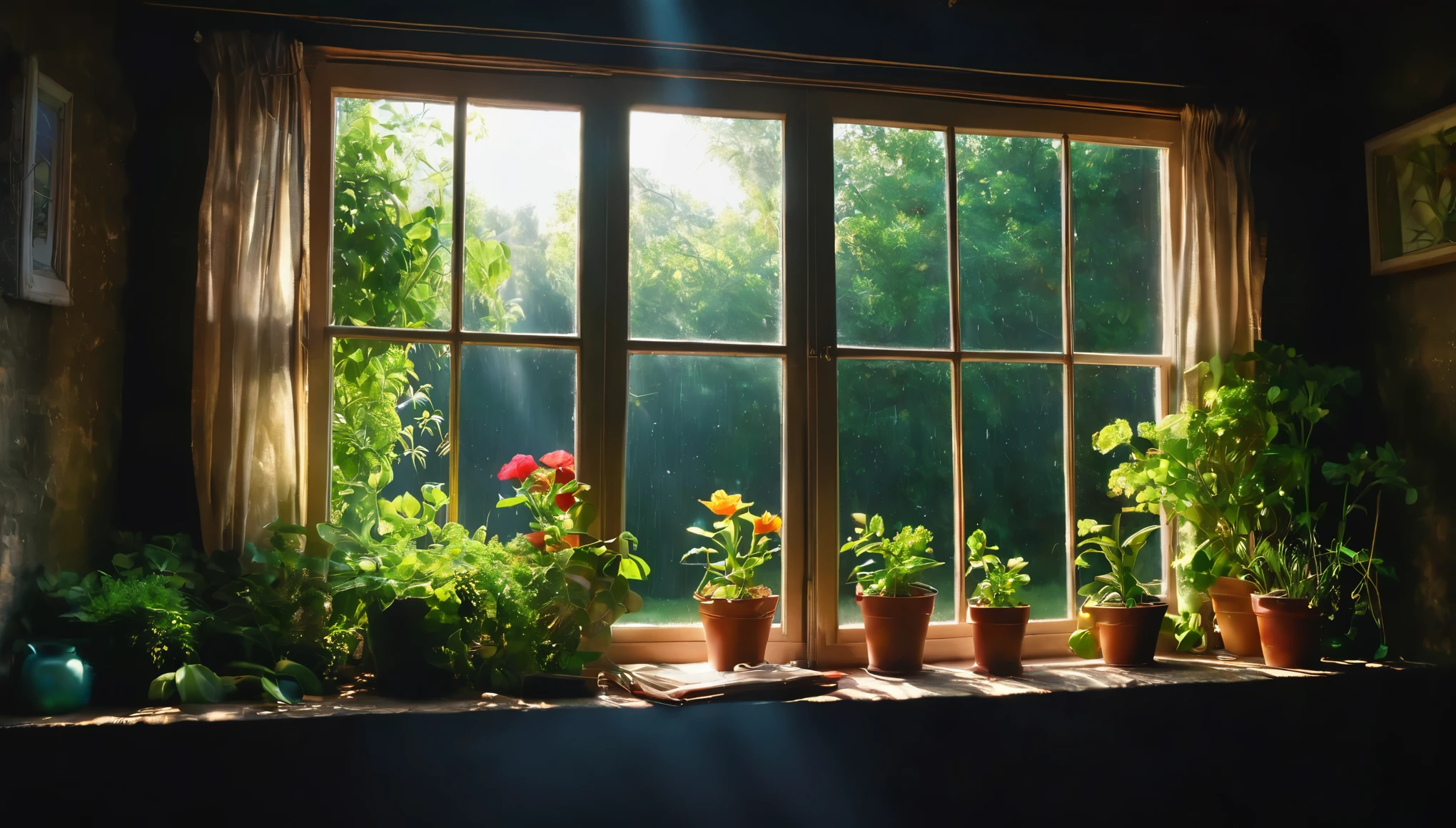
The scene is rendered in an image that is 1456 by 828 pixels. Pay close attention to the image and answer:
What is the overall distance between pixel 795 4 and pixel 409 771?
2.25 m

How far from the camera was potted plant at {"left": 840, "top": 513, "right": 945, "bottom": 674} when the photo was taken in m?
2.37

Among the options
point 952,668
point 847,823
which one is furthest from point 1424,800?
point 847,823

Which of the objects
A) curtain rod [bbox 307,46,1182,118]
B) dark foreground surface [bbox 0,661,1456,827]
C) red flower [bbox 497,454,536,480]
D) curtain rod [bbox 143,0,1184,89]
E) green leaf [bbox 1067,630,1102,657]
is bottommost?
dark foreground surface [bbox 0,661,1456,827]

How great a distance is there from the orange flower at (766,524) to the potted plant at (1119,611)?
91 centimetres

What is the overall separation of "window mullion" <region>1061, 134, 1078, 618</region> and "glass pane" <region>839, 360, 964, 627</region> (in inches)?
14.3

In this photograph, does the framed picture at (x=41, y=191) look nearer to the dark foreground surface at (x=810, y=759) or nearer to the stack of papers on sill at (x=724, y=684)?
the dark foreground surface at (x=810, y=759)

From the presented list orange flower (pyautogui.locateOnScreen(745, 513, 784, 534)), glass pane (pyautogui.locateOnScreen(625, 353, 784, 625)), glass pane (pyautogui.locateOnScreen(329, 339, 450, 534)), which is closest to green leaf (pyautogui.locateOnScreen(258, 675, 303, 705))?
glass pane (pyautogui.locateOnScreen(329, 339, 450, 534))

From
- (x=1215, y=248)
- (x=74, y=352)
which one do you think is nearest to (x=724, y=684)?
(x=74, y=352)

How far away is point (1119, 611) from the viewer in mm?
2475

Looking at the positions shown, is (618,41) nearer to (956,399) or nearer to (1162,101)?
(956,399)

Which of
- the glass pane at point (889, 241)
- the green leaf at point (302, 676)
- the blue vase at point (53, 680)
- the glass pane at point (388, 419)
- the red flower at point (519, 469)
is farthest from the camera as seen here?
the glass pane at point (889, 241)

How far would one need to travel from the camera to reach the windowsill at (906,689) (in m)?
1.86

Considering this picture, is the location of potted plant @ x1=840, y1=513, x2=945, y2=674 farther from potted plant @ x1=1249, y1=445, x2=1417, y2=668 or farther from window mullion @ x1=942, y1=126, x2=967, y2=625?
potted plant @ x1=1249, y1=445, x2=1417, y2=668

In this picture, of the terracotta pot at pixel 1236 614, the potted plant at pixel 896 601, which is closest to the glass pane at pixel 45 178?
the potted plant at pixel 896 601
